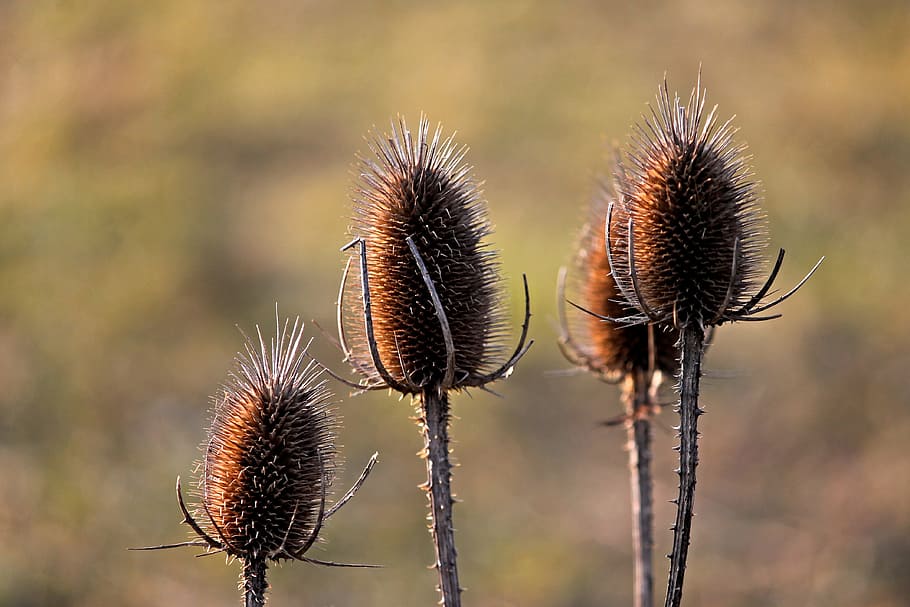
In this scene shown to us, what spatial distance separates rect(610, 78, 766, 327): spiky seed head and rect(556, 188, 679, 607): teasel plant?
1.22 meters

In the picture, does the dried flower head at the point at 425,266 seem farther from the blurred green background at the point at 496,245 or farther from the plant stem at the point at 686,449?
the blurred green background at the point at 496,245

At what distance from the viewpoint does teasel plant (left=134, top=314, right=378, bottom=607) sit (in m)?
3.80

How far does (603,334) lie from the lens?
5.49m

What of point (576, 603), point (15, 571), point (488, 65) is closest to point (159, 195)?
point (488, 65)

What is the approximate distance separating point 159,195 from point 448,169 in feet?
50.1

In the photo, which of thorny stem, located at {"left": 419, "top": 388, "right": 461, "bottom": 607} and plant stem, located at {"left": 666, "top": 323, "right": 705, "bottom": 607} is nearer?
plant stem, located at {"left": 666, "top": 323, "right": 705, "bottom": 607}

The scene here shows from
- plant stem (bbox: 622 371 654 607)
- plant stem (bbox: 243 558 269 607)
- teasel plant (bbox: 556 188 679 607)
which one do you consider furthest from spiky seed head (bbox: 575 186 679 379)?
plant stem (bbox: 243 558 269 607)

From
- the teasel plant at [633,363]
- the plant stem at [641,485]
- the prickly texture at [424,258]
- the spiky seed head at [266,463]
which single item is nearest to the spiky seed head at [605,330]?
the teasel plant at [633,363]

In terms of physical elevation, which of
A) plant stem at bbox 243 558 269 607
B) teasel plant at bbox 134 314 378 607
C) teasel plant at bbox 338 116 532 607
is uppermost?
teasel plant at bbox 338 116 532 607

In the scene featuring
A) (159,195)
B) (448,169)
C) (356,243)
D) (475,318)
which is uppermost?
(159,195)

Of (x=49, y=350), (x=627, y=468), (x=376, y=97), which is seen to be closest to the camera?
(x=627, y=468)

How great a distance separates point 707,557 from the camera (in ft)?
38.6

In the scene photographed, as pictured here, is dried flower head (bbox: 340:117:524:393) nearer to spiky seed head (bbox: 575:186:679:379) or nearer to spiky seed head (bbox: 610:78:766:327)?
spiky seed head (bbox: 610:78:766:327)

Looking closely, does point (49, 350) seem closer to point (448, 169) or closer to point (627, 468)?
point (627, 468)
